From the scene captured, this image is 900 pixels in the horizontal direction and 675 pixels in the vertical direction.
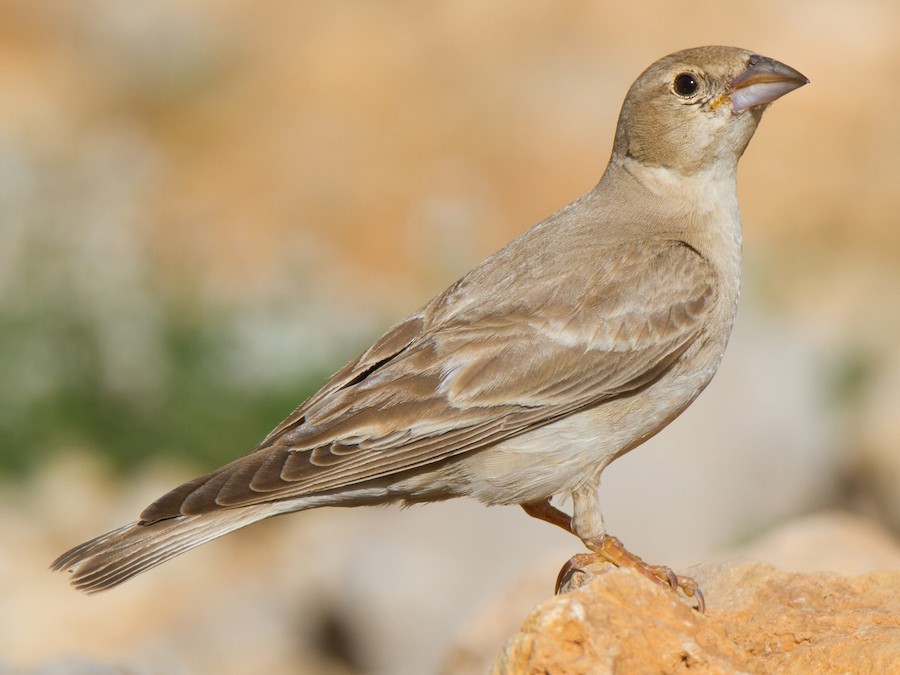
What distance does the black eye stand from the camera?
6.48m

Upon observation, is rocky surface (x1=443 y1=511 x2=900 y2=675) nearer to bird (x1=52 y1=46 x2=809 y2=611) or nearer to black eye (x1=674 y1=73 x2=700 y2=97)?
bird (x1=52 y1=46 x2=809 y2=611)

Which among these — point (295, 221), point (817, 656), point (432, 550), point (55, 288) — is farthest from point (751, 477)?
point (295, 221)

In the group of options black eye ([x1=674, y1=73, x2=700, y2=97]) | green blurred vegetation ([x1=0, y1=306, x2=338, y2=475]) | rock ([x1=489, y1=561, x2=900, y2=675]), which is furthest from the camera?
green blurred vegetation ([x1=0, y1=306, x2=338, y2=475])

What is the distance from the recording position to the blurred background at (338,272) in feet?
31.6

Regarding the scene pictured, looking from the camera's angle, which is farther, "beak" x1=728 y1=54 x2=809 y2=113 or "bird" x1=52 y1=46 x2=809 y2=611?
"beak" x1=728 y1=54 x2=809 y2=113

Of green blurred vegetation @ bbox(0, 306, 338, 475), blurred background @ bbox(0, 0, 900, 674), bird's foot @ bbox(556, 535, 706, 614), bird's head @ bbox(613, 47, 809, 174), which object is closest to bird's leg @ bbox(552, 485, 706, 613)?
bird's foot @ bbox(556, 535, 706, 614)

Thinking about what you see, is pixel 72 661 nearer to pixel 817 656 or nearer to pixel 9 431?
pixel 817 656

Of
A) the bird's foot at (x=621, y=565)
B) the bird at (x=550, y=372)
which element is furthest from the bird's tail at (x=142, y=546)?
the bird's foot at (x=621, y=565)

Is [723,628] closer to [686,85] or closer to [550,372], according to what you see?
[550,372]

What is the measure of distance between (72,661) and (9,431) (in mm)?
5701

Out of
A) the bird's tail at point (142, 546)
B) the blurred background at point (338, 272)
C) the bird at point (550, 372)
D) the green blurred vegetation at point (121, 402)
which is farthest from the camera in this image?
the green blurred vegetation at point (121, 402)

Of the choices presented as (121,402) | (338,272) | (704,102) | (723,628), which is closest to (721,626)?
(723,628)

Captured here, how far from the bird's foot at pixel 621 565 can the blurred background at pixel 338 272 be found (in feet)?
4.17

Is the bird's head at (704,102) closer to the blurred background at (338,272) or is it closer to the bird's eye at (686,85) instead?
the bird's eye at (686,85)
